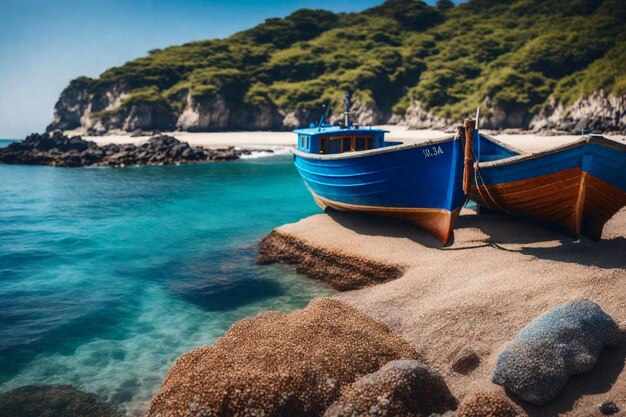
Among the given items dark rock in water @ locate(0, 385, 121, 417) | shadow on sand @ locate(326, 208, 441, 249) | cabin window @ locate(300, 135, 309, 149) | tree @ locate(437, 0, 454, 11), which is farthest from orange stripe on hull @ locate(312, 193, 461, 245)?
tree @ locate(437, 0, 454, 11)

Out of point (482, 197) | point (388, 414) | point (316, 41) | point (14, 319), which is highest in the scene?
point (316, 41)

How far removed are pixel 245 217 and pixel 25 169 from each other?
3958cm

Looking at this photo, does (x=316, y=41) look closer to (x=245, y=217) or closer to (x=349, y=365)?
(x=245, y=217)

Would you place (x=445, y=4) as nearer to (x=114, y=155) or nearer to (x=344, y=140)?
(x=114, y=155)

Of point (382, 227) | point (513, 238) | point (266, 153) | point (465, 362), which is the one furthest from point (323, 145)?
point (266, 153)

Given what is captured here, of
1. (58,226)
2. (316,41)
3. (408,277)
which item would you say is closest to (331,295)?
(408,277)

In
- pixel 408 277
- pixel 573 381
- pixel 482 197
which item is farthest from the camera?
pixel 482 197

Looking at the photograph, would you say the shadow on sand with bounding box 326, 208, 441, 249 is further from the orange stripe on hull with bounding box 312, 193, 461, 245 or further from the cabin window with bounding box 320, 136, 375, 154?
the cabin window with bounding box 320, 136, 375, 154

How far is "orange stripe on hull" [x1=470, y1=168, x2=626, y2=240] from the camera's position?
10367 millimetres

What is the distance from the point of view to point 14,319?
10.9 metres

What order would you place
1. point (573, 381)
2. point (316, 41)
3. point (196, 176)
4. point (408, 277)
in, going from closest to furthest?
point (573, 381) → point (408, 277) → point (196, 176) → point (316, 41)

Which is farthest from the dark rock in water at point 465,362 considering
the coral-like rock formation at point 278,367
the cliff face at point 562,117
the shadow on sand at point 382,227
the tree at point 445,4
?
the tree at point 445,4

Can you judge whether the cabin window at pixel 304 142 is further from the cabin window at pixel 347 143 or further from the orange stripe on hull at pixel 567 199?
the orange stripe on hull at pixel 567 199

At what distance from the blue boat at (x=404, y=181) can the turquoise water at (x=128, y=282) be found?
11.8ft
